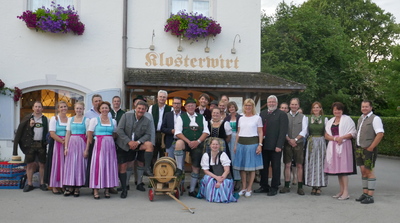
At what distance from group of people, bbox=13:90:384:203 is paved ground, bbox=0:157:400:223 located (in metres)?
0.29

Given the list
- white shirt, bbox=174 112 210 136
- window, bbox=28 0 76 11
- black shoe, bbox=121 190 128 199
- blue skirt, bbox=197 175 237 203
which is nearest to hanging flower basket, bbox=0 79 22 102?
window, bbox=28 0 76 11

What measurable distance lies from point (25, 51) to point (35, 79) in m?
0.77

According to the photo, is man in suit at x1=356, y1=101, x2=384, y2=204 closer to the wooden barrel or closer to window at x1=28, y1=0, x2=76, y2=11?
the wooden barrel

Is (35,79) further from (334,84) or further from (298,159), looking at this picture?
(334,84)

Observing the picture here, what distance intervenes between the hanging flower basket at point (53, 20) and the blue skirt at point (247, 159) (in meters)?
5.65

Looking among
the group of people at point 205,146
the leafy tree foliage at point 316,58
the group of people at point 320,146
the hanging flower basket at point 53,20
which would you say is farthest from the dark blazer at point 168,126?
the leafy tree foliage at point 316,58

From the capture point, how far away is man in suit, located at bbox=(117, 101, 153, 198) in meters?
7.21

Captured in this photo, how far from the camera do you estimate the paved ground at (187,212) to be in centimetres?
579

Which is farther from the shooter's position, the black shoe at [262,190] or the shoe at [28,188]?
the black shoe at [262,190]

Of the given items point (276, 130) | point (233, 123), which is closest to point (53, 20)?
point (233, 123)

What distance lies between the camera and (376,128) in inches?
275

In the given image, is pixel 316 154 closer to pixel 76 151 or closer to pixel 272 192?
pixel 272 192

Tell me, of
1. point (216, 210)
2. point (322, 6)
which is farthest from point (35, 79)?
point (322, 6)

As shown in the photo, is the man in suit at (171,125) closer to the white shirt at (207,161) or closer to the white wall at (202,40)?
the white shirt at (207,161)
